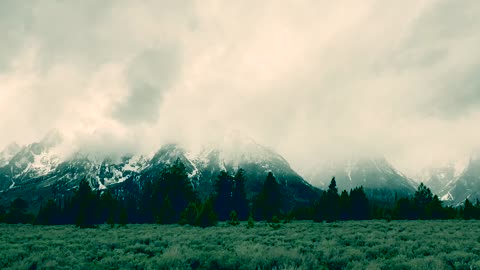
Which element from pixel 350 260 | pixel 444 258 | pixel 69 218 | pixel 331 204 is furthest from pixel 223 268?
pixel 69 218

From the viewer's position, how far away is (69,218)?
68.4 m

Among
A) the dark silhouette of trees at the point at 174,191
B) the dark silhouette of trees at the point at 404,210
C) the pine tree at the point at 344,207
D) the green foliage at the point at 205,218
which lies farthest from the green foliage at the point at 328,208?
the dark silhouette of trees at the point at 174,191

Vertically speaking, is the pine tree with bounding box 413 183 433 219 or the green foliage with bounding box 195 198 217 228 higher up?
the pine tree with bounding box 413 183 433 219

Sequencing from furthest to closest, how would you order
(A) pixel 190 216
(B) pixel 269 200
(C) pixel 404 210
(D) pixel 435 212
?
(C) pixel 404 210 < (D) pixel 435 212 < (B) pixel 269 200 < (A) pixel 190 216

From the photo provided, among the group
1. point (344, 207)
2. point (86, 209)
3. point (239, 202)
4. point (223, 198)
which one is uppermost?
point (223, 198)

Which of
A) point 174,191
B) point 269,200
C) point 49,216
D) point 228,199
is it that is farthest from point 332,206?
point 49,216

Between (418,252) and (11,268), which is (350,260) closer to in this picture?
(418,252)

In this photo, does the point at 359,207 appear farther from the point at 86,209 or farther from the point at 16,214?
the point at 16,214

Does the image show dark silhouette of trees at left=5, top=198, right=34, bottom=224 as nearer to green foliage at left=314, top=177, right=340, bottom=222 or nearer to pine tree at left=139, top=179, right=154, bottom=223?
pine tree at left=139, top=179, right=154, bottom=223

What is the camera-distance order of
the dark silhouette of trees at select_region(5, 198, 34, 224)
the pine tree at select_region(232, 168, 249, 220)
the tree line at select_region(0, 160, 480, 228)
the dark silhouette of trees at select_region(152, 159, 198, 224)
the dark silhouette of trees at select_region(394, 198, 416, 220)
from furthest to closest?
the dark silhouette of trees at select_region(5, 198, 34, 224), the dark silhouette of trees at select_region(394, 198, 416, 220), the pine tree at select_region(232, 168, 249, 220), the dark silhouette of trees at select_region(152, 159, 198, 224), the tree line at select_region(0, 160, 480, 228)

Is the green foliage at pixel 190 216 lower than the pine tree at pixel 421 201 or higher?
lower

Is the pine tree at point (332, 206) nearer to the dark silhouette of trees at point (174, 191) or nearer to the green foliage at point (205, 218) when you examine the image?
the green foliage at point (205, 218)

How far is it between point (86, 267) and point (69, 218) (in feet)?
207

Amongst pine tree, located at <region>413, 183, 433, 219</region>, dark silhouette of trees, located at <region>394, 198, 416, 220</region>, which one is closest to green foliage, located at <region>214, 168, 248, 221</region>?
dark silhouette of trees, located at <region>394, 198, 416, 220</region>
